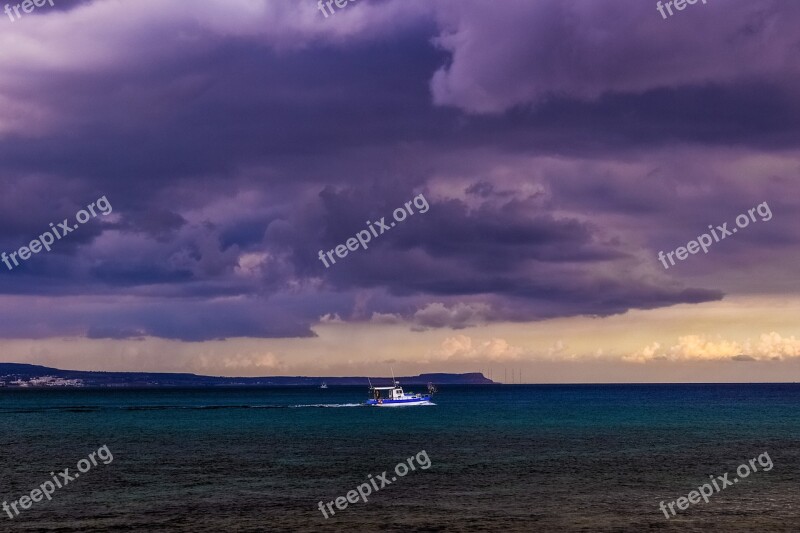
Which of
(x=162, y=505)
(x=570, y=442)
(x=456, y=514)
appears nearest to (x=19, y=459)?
(x=162, y=505)

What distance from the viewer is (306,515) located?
54.8 meters

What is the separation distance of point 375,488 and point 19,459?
43506 millimetres

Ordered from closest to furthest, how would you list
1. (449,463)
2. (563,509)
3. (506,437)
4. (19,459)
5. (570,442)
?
(563,509) < (449,463) < (19,459) < (570,442) < (506,437)

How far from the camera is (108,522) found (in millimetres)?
52562

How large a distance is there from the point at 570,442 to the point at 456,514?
51.9m

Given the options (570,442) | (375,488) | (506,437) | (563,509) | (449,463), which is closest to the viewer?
(563,509)

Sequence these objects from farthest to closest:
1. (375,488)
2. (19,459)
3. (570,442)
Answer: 1. (570,442)
2. (19,459)
3. (375,488)

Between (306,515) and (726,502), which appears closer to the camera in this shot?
(306,515)

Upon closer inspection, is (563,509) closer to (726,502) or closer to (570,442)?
(726,502)

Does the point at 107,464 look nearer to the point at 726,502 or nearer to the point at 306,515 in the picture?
the point at 306,515

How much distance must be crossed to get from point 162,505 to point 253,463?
2387 cm

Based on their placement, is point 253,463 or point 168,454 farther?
point 168,454

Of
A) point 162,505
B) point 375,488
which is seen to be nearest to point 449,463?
point 375,488

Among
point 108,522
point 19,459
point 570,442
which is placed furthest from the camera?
point 570,442
